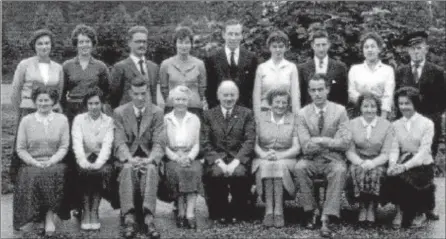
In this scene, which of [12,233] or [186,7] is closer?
[12,233]

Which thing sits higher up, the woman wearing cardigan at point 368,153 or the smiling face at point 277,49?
the smiling face at point 277,49

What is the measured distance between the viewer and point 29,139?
20.0 ft

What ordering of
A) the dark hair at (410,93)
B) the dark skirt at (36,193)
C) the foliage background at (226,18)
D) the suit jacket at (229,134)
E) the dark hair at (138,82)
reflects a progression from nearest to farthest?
the dark skirt at (36,193), the dark hair at (138,82), the dark hair at (410,93), the suit jacket at (229,134), the foliage background at (226,18)

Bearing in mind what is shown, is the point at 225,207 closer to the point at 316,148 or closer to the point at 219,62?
the point at 316,148

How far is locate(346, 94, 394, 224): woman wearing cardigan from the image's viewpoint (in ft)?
20.0

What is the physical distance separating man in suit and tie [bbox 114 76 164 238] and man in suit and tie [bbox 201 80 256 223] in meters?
0.49

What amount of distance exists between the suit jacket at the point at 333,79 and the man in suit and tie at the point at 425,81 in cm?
55

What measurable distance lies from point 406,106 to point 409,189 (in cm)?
80

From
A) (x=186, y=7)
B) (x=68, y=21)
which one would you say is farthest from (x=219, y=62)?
(x=68, y=21)

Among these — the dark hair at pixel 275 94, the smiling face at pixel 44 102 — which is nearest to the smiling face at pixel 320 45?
the dark hair at pixel 275 94

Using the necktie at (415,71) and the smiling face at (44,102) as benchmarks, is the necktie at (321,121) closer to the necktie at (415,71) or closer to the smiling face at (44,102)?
the necktie at (415,71)

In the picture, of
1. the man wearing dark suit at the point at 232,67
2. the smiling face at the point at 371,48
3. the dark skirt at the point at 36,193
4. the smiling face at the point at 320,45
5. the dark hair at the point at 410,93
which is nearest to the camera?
the dark skirt at the point at 36,193

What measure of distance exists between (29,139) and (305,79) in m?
2.80

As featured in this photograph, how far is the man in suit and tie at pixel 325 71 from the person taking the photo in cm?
682
